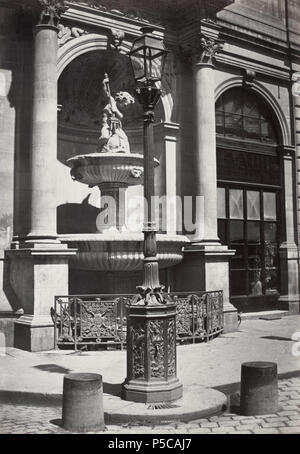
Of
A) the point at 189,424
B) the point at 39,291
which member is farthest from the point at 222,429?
the point at 39,291

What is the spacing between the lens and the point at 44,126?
38.2 ft

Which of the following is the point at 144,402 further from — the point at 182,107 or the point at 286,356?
the point at 182,107

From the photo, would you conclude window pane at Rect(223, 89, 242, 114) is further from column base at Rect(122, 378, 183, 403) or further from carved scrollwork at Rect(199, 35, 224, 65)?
column base at Rect(122, 378, 183, 403)

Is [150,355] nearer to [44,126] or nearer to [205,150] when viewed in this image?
[44,126]

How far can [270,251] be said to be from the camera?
17.6 m

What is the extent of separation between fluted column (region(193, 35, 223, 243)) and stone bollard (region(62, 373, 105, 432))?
837 centimetres

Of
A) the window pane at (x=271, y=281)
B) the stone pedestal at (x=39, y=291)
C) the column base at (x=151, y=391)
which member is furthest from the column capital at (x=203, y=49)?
the column base at (x=151, y=391)

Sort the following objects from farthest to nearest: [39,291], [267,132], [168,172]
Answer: [267,132] → [168,172] → [39,291]

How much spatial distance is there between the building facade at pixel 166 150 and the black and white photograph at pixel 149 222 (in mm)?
45

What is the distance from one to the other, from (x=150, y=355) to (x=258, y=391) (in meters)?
1.35

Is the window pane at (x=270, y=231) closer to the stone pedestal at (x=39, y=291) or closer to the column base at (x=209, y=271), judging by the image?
the column base at (x=209, y=271)

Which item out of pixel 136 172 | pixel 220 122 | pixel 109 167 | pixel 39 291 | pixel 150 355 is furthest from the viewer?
pixel 220 122

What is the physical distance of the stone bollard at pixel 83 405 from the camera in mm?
6016

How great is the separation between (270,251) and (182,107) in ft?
17.7
